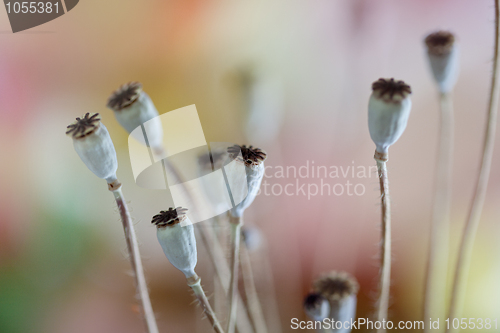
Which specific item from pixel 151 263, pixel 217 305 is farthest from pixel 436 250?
pixel 151 263

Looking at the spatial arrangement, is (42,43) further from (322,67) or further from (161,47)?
(322,67)

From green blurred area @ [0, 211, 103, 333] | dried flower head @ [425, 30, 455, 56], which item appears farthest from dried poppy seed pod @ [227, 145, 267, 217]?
green blurred area @ [0, 211, 103, 333]

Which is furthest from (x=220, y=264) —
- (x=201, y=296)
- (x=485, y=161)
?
(x=485, y=161)

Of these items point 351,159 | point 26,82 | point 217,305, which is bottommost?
point 217,305

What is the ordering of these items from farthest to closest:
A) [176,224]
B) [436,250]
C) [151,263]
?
1. [151,263]
2. [436,250]
3. [176,224]

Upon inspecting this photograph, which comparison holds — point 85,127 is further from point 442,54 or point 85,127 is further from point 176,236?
point 442,54

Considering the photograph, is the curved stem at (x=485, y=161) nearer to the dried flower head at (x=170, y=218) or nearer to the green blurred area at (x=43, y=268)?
the dried flower head at (x=170, y=218)
